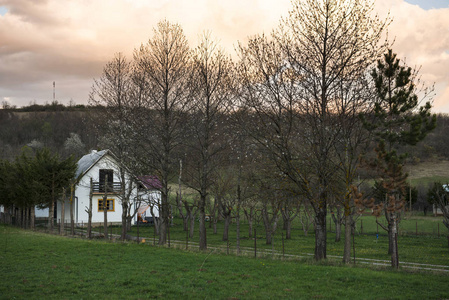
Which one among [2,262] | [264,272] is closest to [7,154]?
[2,262]

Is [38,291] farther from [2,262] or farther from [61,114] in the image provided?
[61,114]

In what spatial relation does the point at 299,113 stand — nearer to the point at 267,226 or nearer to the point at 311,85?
the point at 311,85

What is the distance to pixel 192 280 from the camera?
13773 mm

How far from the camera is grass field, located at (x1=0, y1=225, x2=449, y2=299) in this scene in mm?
12031

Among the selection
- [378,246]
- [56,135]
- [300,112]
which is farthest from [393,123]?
[56,135]

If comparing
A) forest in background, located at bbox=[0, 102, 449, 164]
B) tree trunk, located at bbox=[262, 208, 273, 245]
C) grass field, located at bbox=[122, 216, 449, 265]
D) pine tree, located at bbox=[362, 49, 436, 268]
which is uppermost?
forest in background, located at bbox=[0, 102, 449, 164]

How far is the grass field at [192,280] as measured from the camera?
1203 centimetres

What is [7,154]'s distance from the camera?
11312 centimetres

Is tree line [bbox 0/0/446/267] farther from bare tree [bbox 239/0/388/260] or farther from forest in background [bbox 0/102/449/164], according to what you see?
forest in background [bbox 0/102/449/164]

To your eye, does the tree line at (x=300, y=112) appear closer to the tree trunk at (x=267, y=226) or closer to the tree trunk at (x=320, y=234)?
the tree trunk at (x=320, y=234)

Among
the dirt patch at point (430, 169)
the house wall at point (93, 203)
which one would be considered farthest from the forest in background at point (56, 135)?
the house wall at point (93, 203)

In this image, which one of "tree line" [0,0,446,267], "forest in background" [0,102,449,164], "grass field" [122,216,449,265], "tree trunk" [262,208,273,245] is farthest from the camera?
"forest in background" [0,102,449,164]

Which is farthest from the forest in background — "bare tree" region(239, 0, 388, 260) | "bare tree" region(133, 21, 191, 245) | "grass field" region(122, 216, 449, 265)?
"bare tree" region(239, 0, 388, 260)

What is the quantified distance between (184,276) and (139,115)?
13777 mm
